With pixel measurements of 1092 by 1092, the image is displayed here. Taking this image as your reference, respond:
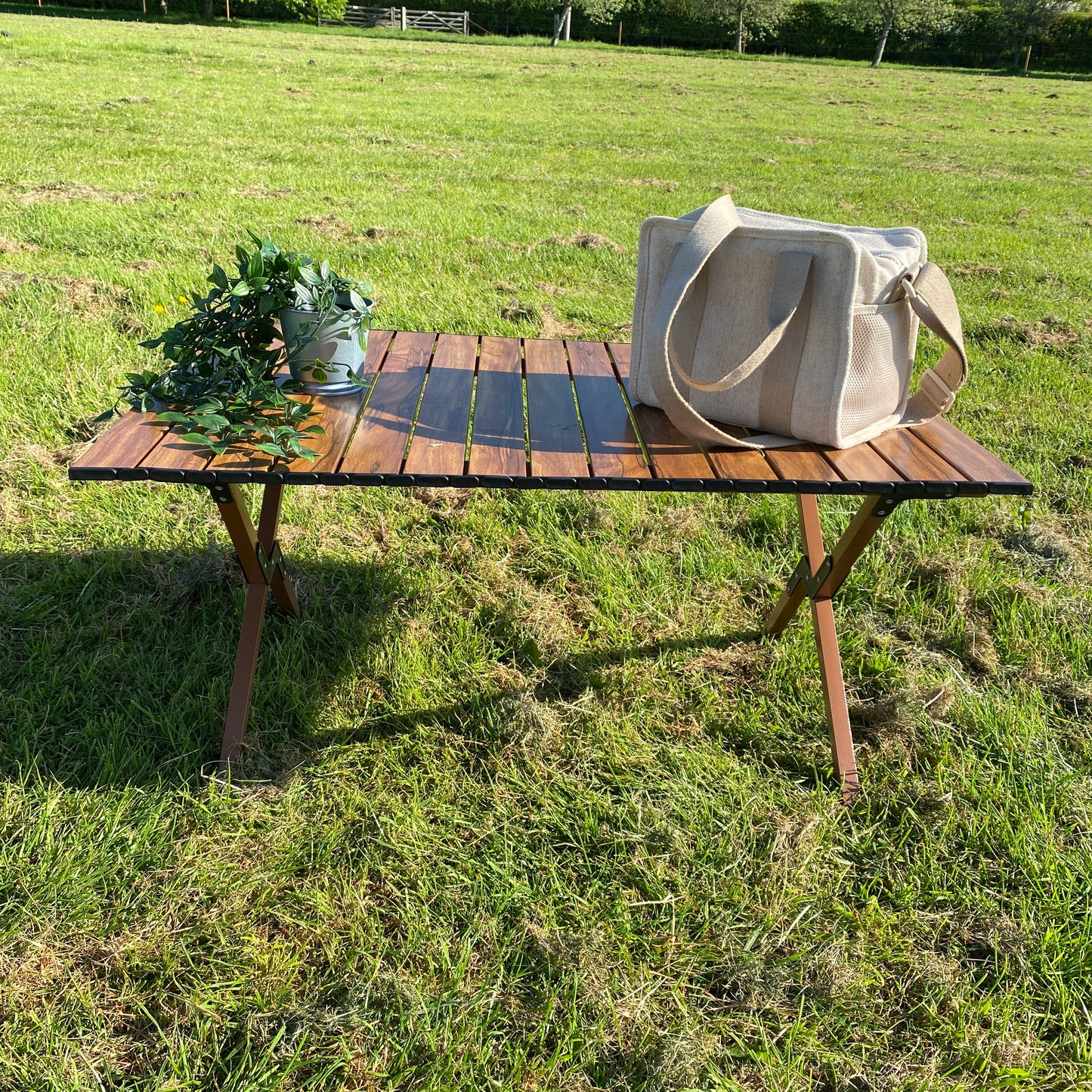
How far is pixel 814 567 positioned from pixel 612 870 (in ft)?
2.98

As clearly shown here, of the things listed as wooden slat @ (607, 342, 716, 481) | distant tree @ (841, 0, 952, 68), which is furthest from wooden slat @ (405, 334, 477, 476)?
distant tree @ (841, 0, 952, 68)

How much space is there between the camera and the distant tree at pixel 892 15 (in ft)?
98.9

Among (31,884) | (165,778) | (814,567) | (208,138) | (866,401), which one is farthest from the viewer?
(208,138)

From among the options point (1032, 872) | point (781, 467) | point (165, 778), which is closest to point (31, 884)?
point (165, 778)

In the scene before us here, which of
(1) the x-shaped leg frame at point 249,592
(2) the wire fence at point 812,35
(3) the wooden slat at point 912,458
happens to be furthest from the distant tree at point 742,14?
(1) the x-shaped leg frame at point 249,592

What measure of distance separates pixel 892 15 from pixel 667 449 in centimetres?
3673

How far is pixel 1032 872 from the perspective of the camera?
5.67 feet

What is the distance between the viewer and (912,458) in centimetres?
173

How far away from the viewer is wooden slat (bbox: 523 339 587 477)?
1.62 metres

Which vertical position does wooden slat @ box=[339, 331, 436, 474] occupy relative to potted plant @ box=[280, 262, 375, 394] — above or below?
below

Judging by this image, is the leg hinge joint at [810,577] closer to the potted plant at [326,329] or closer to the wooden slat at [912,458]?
the wooden slat at [912,458]

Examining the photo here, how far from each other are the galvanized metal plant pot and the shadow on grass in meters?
0.76

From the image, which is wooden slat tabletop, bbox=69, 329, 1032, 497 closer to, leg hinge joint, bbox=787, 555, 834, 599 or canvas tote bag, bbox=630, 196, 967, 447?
canvas tote bag, bbox=630, 196, 967, 447

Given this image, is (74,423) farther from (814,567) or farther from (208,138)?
(208,138)
